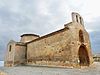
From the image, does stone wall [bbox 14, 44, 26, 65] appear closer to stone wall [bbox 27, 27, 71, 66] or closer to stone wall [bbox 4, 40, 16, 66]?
stone wall [bbox 4, 40, 16, 66]

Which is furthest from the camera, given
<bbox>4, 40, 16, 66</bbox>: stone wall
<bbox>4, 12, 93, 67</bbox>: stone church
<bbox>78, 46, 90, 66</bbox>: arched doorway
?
<bbox>4, 40, 16, 66</bbox>: stone wall

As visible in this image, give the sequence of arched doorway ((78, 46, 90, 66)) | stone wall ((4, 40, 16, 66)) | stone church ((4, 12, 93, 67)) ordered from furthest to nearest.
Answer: stone wall ((4, 40, 16, 66)) < arched doorway ((78, 46, 90, 66)) < stone church ((4, 12, 93, 67))

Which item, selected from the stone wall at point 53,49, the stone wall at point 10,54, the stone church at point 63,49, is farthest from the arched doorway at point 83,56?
the stone wall at point 10,54

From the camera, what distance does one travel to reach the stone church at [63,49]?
1397cm

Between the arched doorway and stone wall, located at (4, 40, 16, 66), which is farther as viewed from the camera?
stone wall, located at (4, 40, 16, 66)

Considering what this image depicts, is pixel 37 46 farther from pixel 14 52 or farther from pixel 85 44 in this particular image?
pixel 85 44

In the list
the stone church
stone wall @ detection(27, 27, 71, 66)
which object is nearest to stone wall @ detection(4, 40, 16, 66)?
the stone church

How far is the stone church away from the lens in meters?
14.0

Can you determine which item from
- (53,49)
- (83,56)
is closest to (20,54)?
(53,49)

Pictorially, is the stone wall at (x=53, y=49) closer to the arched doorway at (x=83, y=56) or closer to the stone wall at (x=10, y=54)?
the arched doorway at (x=83, y=56)

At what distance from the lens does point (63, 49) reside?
14.7 metres

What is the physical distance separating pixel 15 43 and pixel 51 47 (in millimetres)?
10257

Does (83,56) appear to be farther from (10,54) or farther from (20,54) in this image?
(10,54)

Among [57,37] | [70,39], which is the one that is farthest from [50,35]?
[70,39]
